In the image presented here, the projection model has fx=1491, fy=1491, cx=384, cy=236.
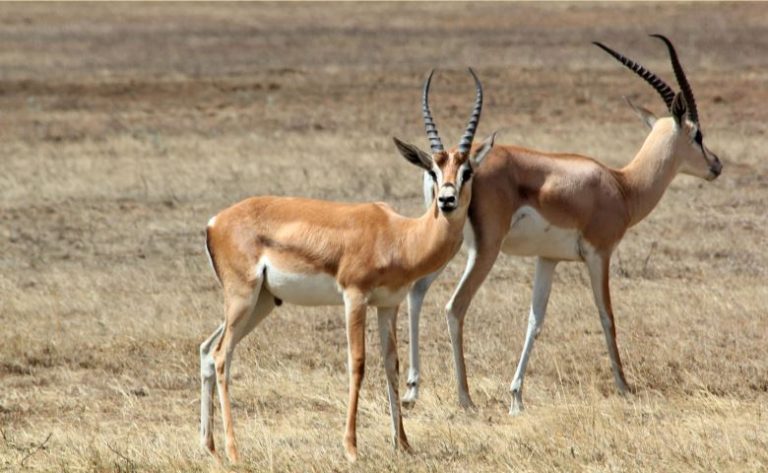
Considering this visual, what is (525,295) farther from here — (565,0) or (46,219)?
(565,0)

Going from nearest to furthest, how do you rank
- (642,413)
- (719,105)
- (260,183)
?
1. (642,413)
2. (260,183)
3. (719,105)

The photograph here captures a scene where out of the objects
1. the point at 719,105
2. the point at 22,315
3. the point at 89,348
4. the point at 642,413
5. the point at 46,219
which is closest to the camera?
the point at 642,413

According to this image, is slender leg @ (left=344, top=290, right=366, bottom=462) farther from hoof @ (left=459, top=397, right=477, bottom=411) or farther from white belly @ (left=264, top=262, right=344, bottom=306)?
hoof @ (left=459, top=397, right=477, bottom=411)

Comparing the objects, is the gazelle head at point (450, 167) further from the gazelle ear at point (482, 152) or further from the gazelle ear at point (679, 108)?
the gazelle ear at point (679, 108)

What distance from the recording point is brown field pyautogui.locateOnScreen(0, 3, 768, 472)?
753 cm

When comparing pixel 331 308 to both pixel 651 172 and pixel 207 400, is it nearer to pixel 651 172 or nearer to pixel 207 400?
pixel 651 172

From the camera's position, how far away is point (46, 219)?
1530 cm

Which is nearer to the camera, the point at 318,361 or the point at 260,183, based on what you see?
the point at 318,361

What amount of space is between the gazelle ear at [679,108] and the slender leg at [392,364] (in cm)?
339

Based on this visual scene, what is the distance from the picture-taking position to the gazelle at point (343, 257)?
718 cm

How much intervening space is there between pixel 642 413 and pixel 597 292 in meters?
1.28

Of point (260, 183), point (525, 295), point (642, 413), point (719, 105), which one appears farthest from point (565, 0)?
point (642, 413)

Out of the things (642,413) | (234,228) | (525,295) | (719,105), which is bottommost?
(719,105)

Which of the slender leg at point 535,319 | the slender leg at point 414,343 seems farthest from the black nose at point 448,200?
the slender leg at point 535,319
